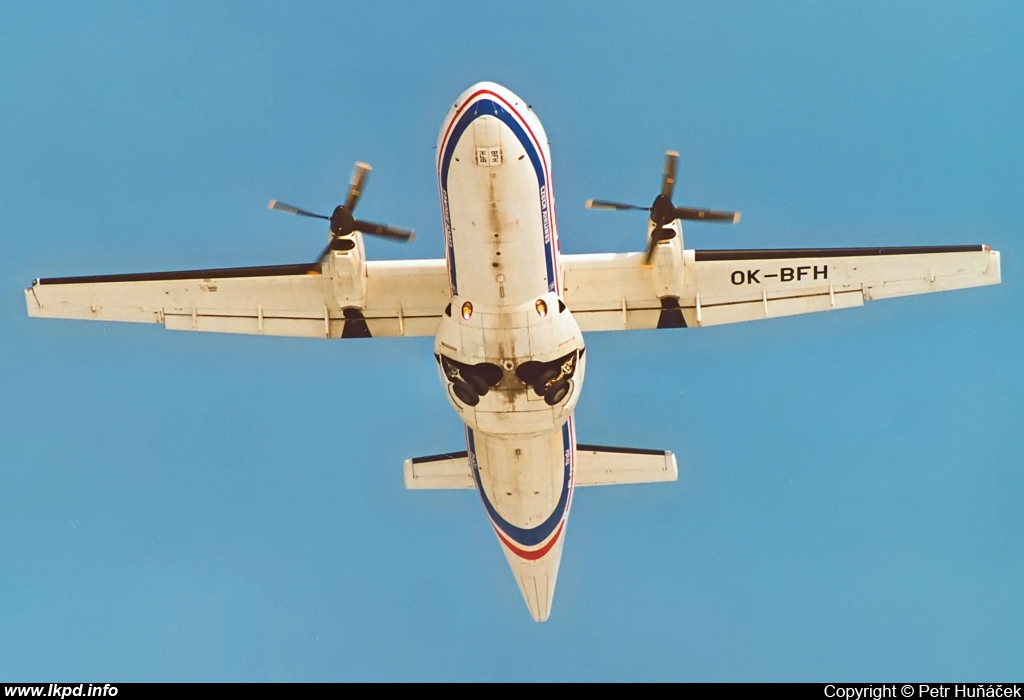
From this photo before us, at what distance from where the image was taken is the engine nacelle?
20984 millimetres

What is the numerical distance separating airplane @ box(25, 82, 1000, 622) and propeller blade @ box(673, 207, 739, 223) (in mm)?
27

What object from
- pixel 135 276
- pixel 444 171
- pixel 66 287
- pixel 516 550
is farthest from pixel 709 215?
pixel 66 287

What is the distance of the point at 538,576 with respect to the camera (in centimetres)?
2662

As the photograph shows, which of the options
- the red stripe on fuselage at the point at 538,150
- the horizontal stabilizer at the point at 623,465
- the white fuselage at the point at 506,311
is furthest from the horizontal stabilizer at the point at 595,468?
the red stripe on fuselage at the point at 538,150

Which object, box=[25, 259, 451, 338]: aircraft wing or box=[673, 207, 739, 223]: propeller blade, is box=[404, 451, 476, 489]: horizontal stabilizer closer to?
box=[25, 259, 451, 338]: aircraft wing

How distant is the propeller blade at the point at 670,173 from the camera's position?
75.1 feet

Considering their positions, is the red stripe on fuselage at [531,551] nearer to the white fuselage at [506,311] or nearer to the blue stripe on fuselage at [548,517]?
the blue stripe on fuselage at [548,517]

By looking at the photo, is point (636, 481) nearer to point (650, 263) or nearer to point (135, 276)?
point (650, 263)

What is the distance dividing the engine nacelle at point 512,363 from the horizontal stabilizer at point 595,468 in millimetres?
4164

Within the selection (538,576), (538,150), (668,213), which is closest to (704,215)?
(668,213)

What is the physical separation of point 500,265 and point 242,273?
6594 millimetres

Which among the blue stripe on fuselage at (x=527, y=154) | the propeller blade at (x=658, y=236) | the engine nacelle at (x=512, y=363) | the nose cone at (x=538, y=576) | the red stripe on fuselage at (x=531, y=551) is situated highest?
the propeller blade at (x=658, y=236)

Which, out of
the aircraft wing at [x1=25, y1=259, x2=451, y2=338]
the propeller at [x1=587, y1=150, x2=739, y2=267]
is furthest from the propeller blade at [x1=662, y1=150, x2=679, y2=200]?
the aircraft wing at [x1=25, y1=259, x2=451, y2=338]
